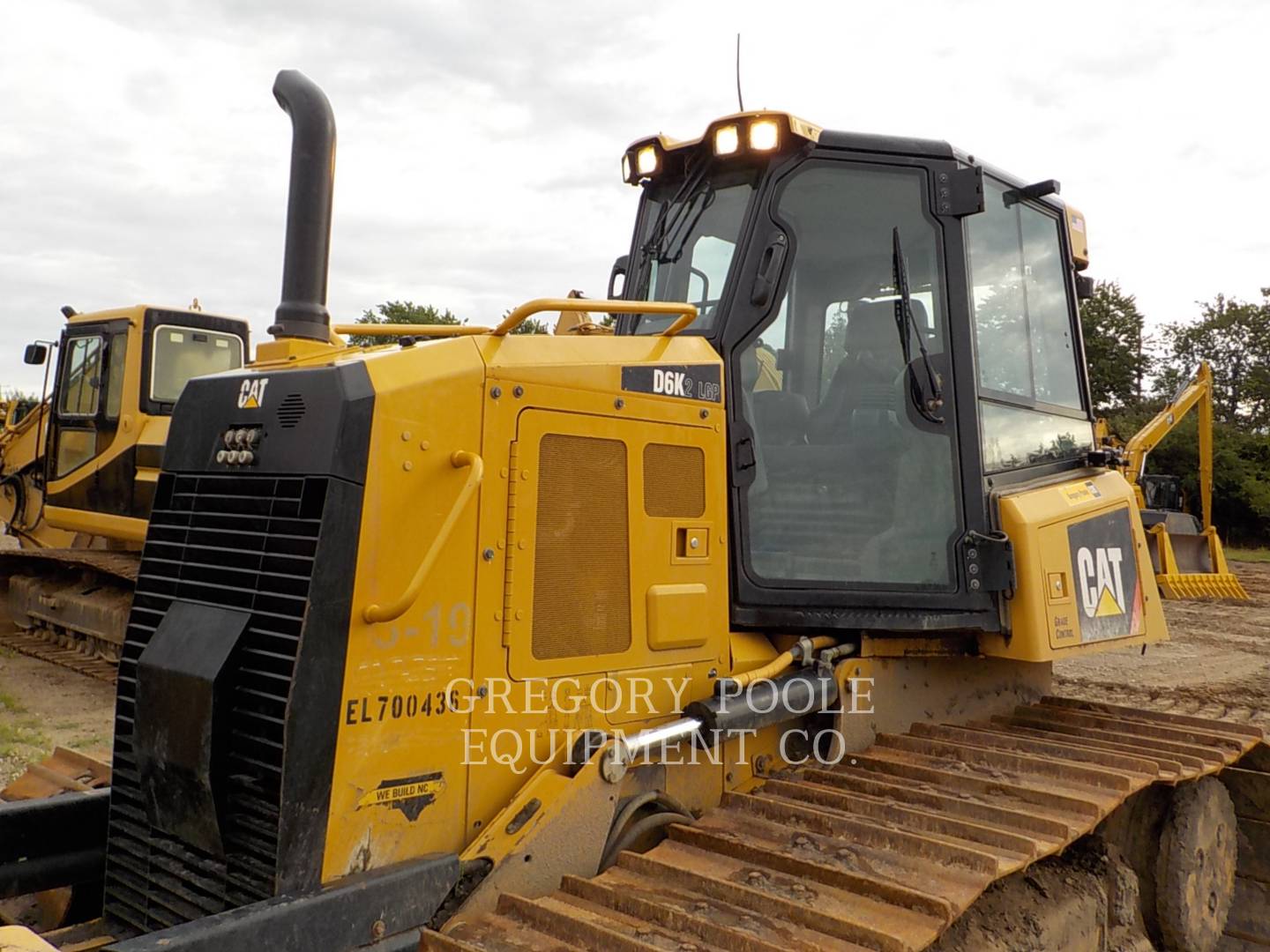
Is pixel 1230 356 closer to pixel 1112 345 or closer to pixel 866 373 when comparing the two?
pixel 1112 345

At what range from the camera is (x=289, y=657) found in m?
2.41

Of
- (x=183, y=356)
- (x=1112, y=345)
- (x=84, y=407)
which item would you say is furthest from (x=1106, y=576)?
(x=1112, y=345)

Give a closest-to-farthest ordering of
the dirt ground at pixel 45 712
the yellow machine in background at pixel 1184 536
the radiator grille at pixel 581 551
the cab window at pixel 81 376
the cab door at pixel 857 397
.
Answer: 1. the radiator grille at pixel 581 551
2. the cab door at pixel 857 397
3. the dirt ground at pixel 45 712
4. the cab window at pixel 81 376
5. the yellow machine in background at pixel 1184 536

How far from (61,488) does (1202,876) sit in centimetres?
978

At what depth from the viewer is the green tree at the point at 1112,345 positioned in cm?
3319

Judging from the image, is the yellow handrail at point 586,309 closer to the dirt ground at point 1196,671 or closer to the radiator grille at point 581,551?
the radiator grille at point 581,551

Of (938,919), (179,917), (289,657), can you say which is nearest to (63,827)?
(179,917)

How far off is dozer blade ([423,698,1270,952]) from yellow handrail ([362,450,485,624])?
731 millimetres

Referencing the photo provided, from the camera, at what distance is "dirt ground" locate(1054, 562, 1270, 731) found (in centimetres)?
888

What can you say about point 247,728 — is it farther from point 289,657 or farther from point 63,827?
point 63,827

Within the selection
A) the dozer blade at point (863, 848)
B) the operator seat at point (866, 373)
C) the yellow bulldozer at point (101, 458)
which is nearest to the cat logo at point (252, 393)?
the dozer blade at point (863, 848)

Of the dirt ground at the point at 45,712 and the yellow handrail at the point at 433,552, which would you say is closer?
the yellow handrail at the point at 433,552

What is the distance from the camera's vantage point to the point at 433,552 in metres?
2.47

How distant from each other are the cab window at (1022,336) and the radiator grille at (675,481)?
3.72ft
